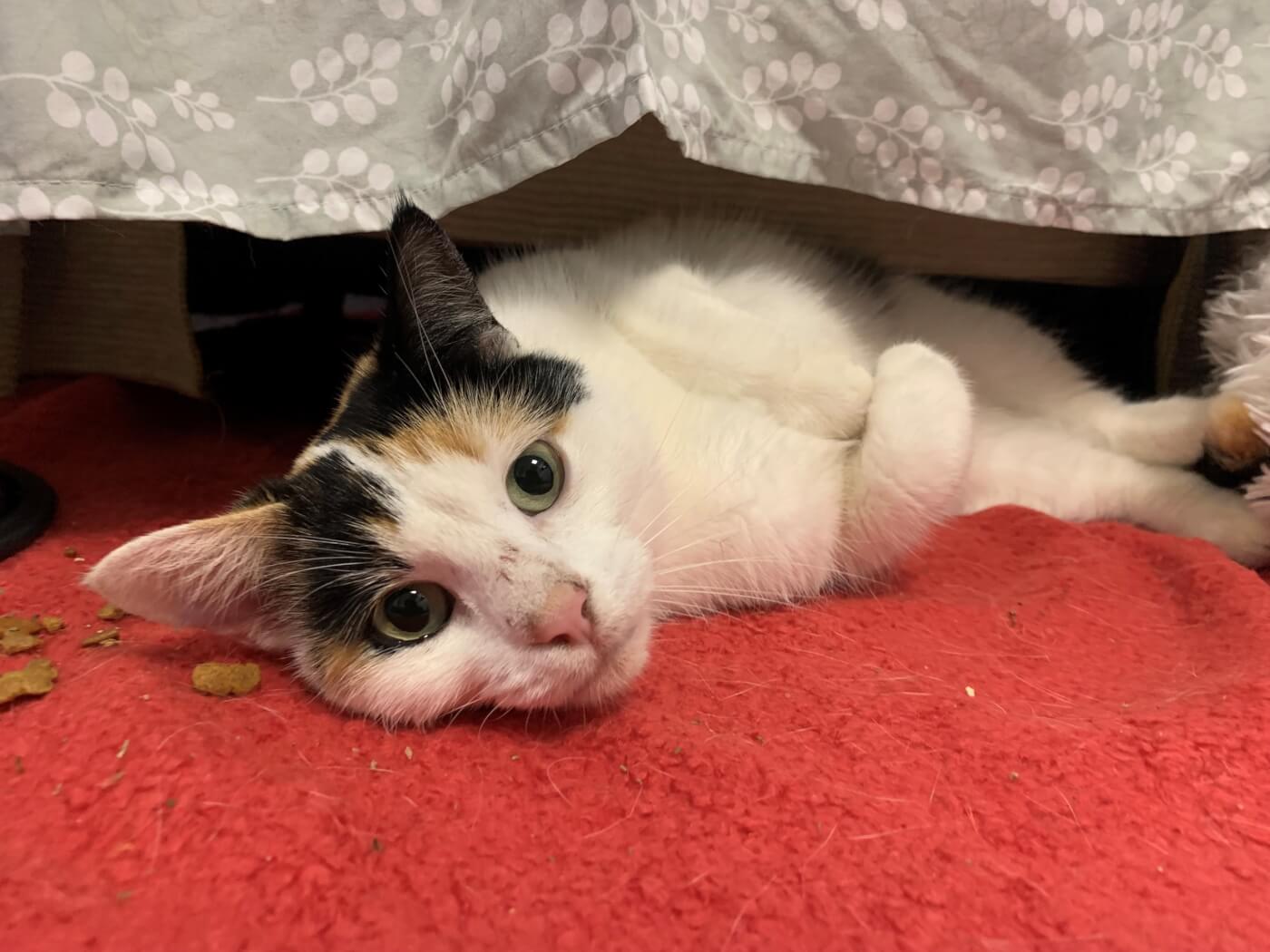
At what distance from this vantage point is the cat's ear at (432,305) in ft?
2.84

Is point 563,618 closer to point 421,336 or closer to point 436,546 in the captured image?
point 436,546

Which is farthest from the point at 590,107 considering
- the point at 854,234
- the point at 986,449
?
the point at 986,449

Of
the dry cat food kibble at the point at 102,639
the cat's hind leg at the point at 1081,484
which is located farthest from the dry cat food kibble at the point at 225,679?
the cat's hind leg at the point at 1081,484

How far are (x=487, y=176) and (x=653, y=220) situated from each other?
0.41 m

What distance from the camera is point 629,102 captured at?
92 centimetres

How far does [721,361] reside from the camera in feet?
3.60

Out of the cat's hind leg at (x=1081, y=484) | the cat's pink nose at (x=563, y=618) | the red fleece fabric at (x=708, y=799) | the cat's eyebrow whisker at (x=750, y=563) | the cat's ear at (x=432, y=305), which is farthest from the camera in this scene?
the cat's hind leg at (x=1081, y=484)

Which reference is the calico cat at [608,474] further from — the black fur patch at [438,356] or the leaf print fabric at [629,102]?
the leaf print fabric at [629,102]

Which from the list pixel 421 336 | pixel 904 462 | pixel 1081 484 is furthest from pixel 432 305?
pixel 1081 484

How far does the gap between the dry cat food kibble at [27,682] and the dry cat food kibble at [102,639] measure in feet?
0.25

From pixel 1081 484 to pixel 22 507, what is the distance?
1.72 metres

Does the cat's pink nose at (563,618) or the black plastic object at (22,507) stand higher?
the cat's pink nose at (563,618)

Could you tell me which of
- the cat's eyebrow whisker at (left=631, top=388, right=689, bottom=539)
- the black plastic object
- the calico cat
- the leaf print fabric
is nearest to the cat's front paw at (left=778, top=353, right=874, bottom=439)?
the calico cat

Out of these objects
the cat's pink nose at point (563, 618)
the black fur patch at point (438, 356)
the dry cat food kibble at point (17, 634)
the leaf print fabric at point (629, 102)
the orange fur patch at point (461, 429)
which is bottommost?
the dry cat food kibble at point (17, 634)
